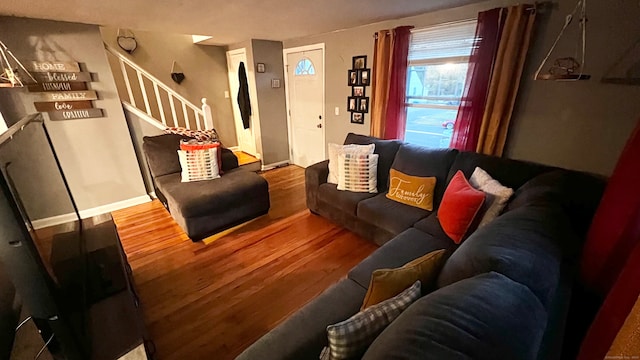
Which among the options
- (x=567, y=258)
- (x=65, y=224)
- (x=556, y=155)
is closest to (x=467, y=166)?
(x=556, y=155)

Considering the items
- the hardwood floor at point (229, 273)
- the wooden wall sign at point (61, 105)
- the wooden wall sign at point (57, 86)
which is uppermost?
the wooden wall sign at point (57, 86)

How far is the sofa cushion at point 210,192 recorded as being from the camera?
96.5 inches

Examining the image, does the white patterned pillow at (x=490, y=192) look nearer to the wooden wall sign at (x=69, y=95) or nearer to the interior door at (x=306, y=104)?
the interior door at (x=306, y=104)

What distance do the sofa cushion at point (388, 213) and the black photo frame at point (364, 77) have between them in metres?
1.69

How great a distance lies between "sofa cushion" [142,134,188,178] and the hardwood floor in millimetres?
552

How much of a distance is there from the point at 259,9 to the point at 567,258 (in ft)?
9.18

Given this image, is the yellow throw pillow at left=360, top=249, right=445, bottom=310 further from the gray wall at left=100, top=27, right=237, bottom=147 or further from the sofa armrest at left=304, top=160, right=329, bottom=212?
the gray wall at left=100, top=27, right=237, bottom=147

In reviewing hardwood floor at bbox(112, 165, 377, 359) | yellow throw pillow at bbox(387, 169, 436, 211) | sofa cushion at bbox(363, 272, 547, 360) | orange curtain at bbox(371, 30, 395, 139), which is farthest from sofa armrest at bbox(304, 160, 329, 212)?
sofa cushion at bbox(363, 272, 547, 360)

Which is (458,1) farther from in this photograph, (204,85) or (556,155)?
(204,85)

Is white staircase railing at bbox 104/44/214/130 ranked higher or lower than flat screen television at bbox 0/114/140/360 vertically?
higher

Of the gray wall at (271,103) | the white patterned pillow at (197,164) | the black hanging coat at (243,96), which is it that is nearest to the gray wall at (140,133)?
the white patterned pillow at (197,164)

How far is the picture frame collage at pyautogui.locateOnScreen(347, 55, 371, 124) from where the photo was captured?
10.9 ft

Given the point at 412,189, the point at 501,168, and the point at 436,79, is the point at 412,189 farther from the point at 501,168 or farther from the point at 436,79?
the point at 436,79

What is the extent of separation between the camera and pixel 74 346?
94 centimetres
